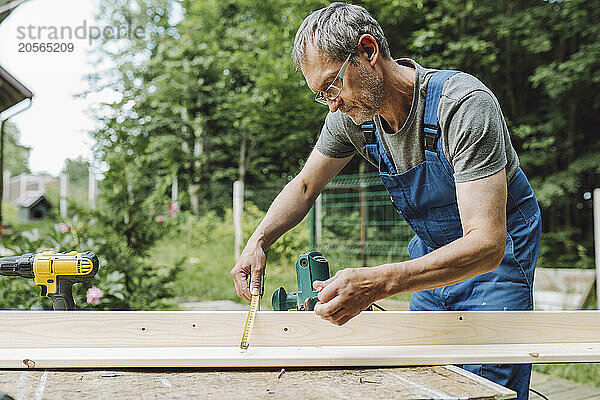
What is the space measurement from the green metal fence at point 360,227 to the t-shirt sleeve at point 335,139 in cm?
450

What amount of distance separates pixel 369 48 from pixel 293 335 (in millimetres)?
799

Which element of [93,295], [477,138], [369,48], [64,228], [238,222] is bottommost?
[238,222]

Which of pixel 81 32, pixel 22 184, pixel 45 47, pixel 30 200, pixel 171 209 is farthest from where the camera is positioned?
pixel 30 200

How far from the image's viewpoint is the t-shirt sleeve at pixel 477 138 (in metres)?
1.26

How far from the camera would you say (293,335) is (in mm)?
1419

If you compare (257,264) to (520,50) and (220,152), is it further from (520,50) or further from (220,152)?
(220,152)

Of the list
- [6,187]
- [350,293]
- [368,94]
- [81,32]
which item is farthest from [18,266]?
[6,187]

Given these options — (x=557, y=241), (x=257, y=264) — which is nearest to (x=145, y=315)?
(x=257, y=264)

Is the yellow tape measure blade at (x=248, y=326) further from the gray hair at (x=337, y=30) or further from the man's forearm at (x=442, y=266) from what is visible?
the gray hair at (x=337, y=30)

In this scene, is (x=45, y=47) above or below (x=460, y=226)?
above

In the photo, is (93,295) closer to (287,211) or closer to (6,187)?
(287,211)

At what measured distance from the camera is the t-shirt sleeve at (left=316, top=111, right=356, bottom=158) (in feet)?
5.80

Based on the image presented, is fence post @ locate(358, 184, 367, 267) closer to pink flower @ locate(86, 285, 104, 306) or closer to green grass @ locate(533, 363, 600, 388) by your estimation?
green grass @ locate(533, 363, 600, 388)

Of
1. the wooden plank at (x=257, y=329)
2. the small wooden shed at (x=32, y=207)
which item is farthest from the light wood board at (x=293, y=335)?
the small wooden shed at (x=32, y=207)
